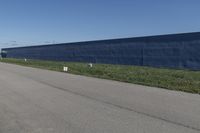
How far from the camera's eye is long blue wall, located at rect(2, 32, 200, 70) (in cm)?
2836

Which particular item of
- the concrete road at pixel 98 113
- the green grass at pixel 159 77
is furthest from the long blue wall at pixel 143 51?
the concrete road at pixel 98 113

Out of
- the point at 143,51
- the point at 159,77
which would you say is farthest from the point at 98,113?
the point at 143,51

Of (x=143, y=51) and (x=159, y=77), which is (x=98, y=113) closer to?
(x=159, y=77)

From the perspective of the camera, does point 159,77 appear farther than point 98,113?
Answer: Yes

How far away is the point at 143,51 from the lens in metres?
34.2

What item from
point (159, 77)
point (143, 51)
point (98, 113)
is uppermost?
point (143, 51)

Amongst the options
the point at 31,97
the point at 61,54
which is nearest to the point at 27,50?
the point at 61,54

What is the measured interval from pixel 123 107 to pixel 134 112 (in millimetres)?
806

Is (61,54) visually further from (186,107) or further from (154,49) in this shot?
(186,107)

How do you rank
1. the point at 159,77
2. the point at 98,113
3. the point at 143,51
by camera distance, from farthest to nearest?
the point at 143,51 → the point at 159,77 → the point at 98,113

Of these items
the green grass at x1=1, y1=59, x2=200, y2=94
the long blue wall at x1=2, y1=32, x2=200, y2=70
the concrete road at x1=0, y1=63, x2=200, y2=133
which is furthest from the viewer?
the long blue wall at x1=2, y1=32, x2=200, y2=70

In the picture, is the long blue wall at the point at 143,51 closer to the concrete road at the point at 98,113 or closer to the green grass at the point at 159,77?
the green grass at the point at 159,77

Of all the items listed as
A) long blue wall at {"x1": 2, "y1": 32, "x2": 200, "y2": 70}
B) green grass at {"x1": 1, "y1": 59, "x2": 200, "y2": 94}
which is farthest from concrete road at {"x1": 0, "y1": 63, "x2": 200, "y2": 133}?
long blue wall at {"x1": 2, "y1": 32, "x2": 200, "y2": 70}

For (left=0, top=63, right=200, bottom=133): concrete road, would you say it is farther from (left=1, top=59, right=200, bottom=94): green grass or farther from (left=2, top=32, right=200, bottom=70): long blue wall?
(left=2, top=32, right=200, bottom=70): long blue wall
